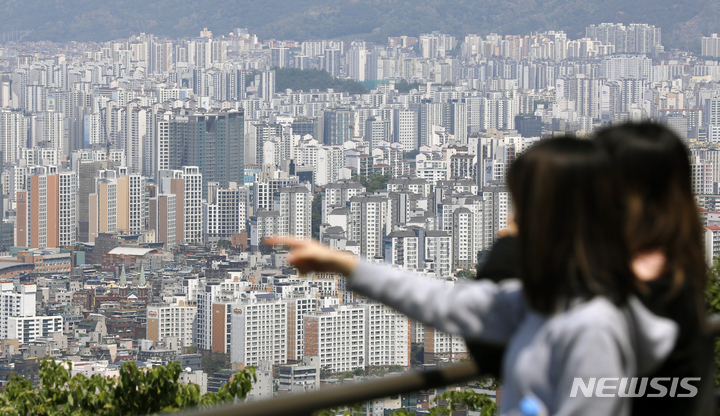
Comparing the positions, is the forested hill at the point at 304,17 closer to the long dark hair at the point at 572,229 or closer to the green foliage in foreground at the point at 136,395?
the green foliage in foreground at the point at 136,395

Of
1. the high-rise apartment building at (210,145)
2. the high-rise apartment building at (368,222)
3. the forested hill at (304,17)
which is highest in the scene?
the forested hill at (304,17)

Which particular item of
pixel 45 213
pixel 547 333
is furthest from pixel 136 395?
pixel 45 213

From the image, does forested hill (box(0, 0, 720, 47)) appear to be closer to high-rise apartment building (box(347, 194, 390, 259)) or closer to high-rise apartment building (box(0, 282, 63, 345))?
high-rise apartment building (box(347, 194, 390, 259))

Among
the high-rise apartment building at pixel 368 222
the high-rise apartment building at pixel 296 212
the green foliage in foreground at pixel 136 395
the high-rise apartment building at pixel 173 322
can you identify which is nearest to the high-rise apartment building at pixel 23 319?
the high-rise apartment building at pixel 173 322

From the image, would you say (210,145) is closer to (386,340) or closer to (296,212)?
(296,212)

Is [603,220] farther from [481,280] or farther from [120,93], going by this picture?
[120,93]

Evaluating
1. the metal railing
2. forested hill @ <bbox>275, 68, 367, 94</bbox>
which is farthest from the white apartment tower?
forested hill @ <bbox>275, 68, 367, 94</bbox>
